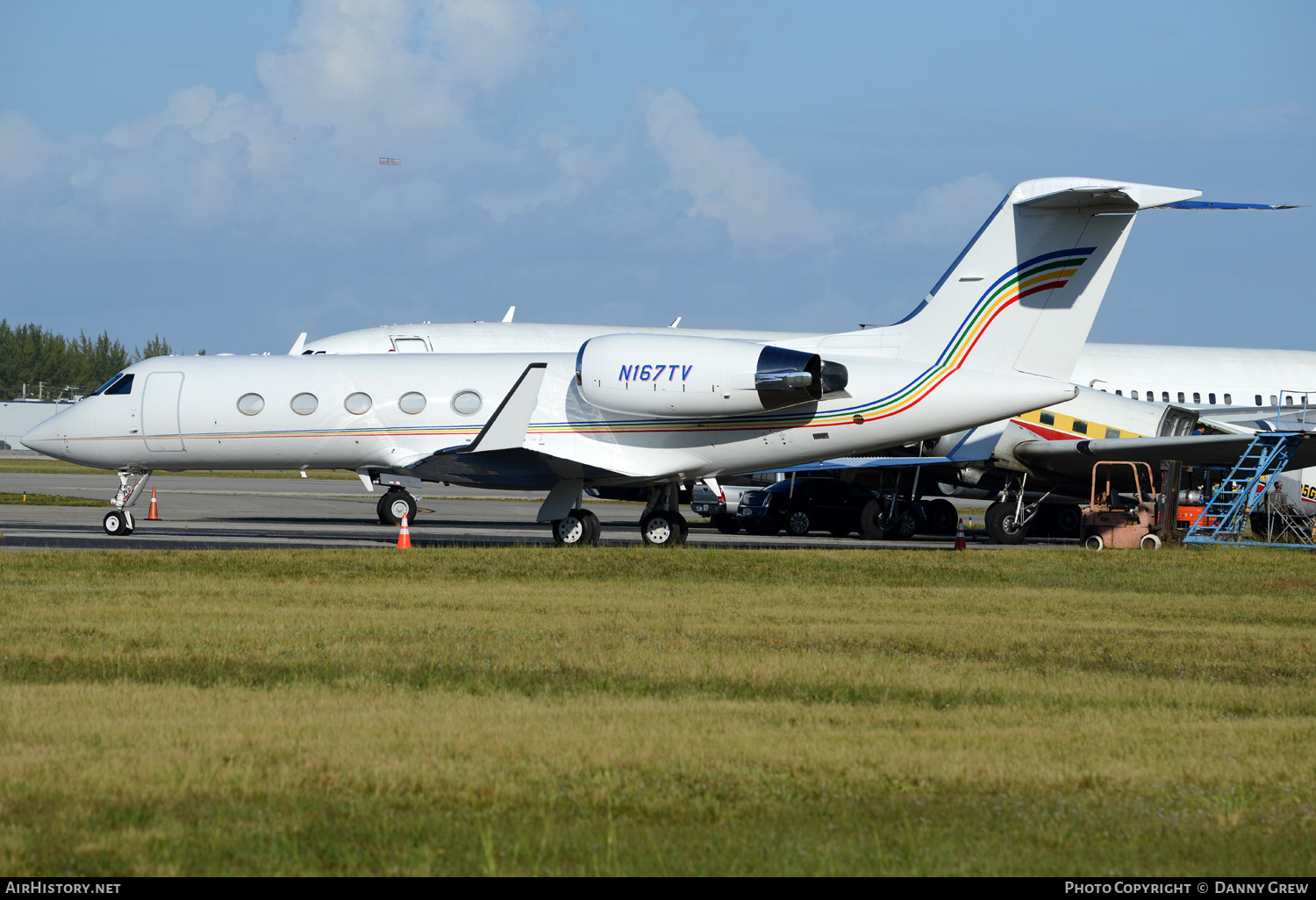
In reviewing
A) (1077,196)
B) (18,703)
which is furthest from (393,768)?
(1077,196)

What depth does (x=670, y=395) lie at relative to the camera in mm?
20781

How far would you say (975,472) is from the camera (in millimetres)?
29594

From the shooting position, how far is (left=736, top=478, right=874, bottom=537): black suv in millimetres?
30578

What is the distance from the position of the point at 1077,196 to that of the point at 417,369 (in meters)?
11.8

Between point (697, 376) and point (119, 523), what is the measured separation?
10843 millimetres

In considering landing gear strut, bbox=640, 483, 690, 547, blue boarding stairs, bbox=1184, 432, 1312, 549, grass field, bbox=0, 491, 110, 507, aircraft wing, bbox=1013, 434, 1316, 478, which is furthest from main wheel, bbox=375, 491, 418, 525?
blue boarding stairs, bbox=1184, 432, 1312, 549

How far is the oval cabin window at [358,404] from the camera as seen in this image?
923 inches

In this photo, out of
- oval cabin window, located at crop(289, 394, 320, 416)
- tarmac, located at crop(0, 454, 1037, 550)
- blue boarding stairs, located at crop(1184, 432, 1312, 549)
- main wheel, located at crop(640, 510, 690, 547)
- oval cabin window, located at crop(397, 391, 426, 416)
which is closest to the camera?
tarmac, located at crop(0, 454, 1037, 550)

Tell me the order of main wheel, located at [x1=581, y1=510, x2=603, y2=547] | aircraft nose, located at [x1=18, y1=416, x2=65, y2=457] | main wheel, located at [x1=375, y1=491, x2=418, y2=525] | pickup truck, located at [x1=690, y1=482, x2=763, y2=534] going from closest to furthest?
1. main wheel, located at [x1=581, y1=510, x2=603, y2=547]
2. aircraft nose, located at [x1=18, y1=416, x2=65, y2=457]
3. main wheel, located at [x1=375, y1=491, x2=418, y2=525]
4. pickup truck, located at [x1=690, y1=482, x2=763, y2=534]

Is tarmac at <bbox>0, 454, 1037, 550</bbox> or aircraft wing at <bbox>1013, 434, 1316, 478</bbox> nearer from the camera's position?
tarmac at <bbox>0, 454, 1037, 550</bbox>

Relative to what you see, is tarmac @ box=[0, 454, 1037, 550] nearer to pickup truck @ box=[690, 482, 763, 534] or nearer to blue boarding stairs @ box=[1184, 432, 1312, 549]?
pickup truck @ box=[690, 482, 763, 534]

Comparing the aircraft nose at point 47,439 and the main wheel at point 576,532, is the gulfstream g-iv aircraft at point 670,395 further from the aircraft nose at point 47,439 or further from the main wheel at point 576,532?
the aircraft nose at point 47,439

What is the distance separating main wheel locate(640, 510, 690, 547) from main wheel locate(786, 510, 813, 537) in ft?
27.1

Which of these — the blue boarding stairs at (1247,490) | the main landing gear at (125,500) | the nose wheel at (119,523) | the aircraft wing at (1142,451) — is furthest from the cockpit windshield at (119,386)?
the blue boarding stairs at (1247,490)
